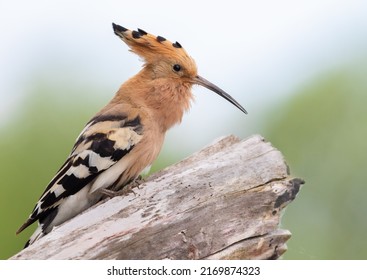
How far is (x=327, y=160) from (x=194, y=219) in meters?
1.05

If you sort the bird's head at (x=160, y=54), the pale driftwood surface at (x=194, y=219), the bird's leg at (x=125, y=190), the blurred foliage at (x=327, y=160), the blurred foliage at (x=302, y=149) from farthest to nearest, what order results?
the blurred foliage at (x=302, y=149)
the bird's head at (x=160, y=54)
the blurred foliage at (x=327, y=160)
the bird's leg at (x=125, y=190)
the pale driftwood surface at (x=194, y=219)

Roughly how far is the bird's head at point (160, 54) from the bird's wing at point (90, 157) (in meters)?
0.24

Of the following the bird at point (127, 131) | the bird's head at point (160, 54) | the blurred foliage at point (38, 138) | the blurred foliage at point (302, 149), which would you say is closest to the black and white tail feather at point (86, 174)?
the bird at point (127, 131)

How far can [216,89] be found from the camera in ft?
8.39

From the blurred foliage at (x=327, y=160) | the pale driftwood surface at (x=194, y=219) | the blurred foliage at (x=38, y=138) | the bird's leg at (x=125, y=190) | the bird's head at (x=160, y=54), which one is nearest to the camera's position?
the pale driftwood surface at (x=194, y=219)

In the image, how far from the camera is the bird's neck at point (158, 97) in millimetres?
2434

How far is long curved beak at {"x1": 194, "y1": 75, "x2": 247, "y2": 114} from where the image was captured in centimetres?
253

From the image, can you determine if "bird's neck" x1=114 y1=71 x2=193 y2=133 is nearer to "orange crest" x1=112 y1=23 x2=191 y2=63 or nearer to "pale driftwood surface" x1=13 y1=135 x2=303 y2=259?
"orange crest" x1=112 y1=23 x2=191 y2=63

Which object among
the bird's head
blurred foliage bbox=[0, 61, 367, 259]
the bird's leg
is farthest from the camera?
blurred foliage bbox=[0, 61, 367, 259]

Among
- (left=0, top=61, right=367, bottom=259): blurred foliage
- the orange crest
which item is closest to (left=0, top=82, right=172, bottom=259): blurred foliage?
(left=0, top=61, right=367, bottom=259): blurred foliage

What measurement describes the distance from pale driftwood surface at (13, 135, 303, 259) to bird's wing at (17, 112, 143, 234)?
132mm

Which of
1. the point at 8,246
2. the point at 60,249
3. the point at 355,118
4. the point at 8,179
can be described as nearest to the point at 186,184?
the point at 60,249

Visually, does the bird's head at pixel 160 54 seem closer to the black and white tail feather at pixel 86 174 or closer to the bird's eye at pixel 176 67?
the bird's eye at pixel 176 67
